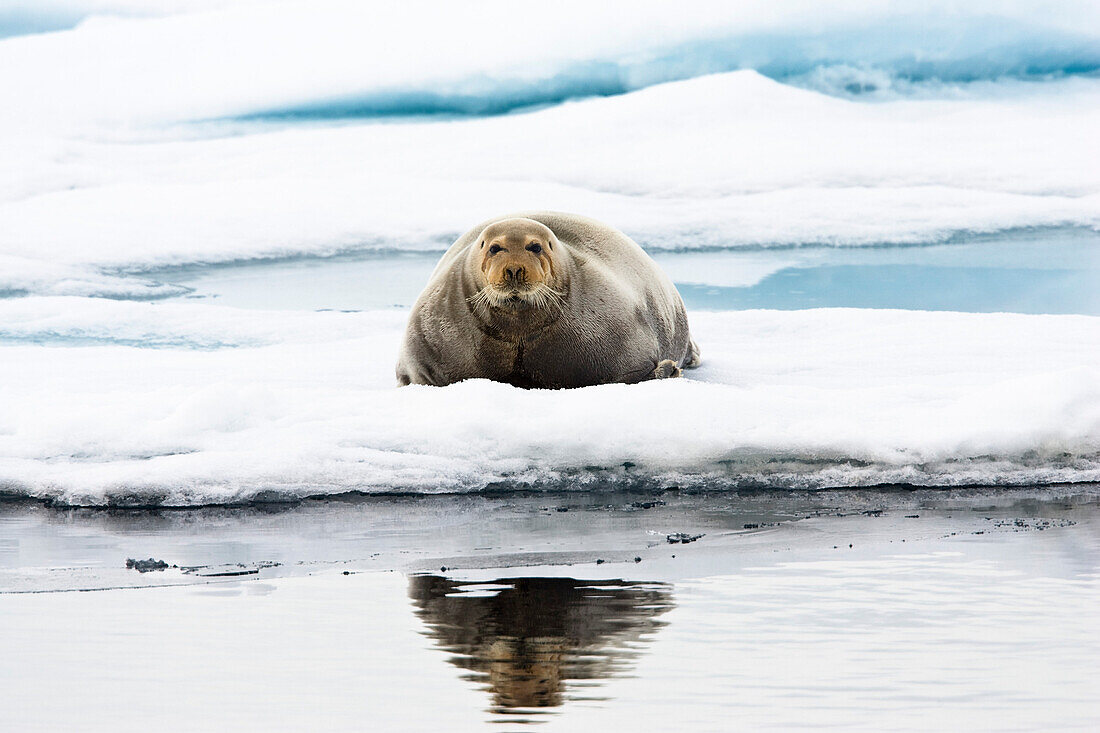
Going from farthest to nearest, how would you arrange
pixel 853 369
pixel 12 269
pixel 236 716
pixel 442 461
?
pixel 12 269 → pixel 853 369 → pixel 442 461 → pixel 236 716

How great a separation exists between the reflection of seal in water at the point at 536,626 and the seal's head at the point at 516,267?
2366 mm

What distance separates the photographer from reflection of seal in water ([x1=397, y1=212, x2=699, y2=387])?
540cm

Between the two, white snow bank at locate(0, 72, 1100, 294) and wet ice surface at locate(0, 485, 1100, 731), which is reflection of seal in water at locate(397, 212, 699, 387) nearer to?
wet ice surface at locate(0, 485, 1100, 731)

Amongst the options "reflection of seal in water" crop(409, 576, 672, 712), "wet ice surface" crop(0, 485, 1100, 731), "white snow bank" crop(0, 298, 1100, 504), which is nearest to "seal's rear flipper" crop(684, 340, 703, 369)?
"white snow bank" crop(0, 298, 1100, 504)

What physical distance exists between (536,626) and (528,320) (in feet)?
10.0

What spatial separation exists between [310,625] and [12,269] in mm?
10091

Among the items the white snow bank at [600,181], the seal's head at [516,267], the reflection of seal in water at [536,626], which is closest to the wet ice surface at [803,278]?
the white snow bank at [600,181]

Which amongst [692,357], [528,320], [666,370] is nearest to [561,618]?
[528,320]

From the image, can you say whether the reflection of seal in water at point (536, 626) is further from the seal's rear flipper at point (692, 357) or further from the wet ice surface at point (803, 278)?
the wet ice surface at point (803, 278)

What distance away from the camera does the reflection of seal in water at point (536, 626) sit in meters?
2.27

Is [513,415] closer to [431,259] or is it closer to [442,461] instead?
[442,461]

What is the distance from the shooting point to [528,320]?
557 cm

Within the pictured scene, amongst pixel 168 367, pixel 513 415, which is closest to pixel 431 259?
pixel 168 367

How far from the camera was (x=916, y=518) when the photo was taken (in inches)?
153
